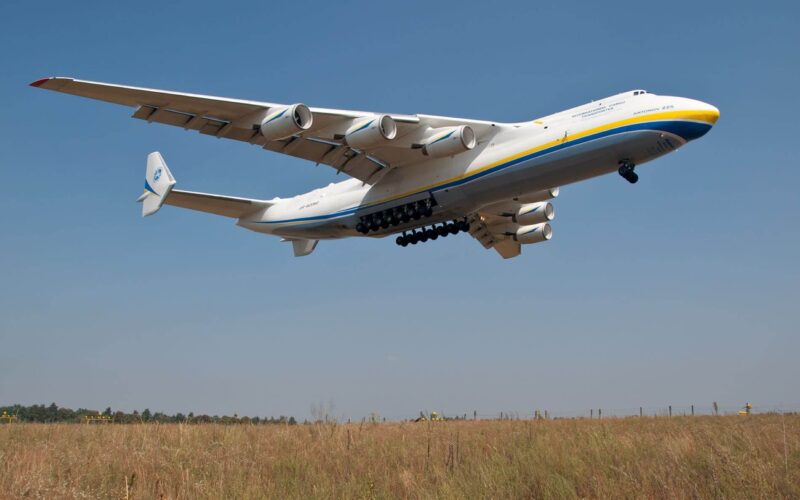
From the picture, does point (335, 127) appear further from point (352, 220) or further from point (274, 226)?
point (274, 226)

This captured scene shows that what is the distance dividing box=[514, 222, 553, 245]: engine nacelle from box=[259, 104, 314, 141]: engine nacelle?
342 inches

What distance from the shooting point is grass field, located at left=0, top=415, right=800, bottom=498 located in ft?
17.9

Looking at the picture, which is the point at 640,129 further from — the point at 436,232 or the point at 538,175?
the point at 436,232

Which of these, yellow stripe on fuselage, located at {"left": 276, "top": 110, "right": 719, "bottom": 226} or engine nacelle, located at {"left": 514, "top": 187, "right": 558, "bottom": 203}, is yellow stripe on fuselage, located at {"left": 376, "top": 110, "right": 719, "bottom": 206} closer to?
yellow stripe on fuselage, located at {"left": 276, "top": 110, "right": 719, "bottom": 226}

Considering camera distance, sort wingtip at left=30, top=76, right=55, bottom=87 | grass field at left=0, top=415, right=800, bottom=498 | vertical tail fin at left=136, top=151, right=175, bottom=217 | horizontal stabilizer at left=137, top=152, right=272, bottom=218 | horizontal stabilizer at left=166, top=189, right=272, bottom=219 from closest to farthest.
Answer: grass field at left=0, top=415, right=800, bottom=498 → wingtip at left=30, top=76, right=55, bottom=87 → vertical tail fin at left=136, top=151, right=175, bottom=217 → horizontal stabilizer at left=137, top=152, right=272, bottom=218 → horizontal stabilizer at left=166, top=189, right=272, bottom=219

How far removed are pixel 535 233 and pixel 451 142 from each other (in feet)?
20.4

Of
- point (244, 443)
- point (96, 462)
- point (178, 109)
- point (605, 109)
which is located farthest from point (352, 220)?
point (96, 462)

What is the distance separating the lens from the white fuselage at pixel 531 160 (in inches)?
547

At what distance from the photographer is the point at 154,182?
1995 centimetres

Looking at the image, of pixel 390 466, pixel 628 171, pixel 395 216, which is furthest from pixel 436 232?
pixel 390 466

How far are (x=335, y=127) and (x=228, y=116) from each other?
2.42m

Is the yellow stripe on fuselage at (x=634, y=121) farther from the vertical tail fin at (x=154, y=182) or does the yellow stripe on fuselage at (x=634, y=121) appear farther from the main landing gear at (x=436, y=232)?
the vertical tail fin at (x=154, y=182)

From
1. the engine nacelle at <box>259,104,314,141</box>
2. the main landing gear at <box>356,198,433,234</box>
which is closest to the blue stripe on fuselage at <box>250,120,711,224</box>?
the main landing gear at <box>356,198,433,234</box>

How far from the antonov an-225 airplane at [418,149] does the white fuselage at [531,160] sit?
0.02 m
